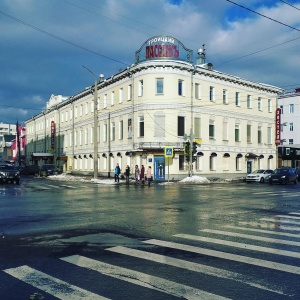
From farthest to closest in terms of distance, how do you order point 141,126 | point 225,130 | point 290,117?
point 290,117, point 225,130, point 141,126

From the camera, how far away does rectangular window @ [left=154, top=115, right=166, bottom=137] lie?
4028 centimetres


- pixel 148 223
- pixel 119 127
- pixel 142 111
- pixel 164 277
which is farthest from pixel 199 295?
pixel 119 127

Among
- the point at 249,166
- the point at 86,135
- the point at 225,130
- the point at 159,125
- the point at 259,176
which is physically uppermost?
the point at 159,125

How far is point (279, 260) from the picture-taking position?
6.77 meters

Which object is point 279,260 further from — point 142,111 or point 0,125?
point 0,125

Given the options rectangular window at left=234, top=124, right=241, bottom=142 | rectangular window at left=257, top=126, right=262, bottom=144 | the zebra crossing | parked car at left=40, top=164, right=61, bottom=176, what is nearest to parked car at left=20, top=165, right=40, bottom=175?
parked car at left=40, top=164, right=61, bottom=176

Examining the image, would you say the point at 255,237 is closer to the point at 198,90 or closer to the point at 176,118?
the point at 176,118

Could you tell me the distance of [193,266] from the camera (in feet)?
20.8

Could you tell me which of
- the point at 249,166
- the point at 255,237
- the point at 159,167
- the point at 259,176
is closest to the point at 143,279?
the point at 255,237

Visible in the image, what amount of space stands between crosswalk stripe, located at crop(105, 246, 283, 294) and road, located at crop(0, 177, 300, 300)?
1 centimetres

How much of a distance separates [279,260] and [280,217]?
6.12 meters

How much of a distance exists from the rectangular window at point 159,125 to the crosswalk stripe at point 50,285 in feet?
113

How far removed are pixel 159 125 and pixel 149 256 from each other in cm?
3371

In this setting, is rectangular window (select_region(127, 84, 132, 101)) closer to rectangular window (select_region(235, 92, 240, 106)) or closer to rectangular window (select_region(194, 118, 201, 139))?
rectangular window (select_region(194, 118, 201, 139))
